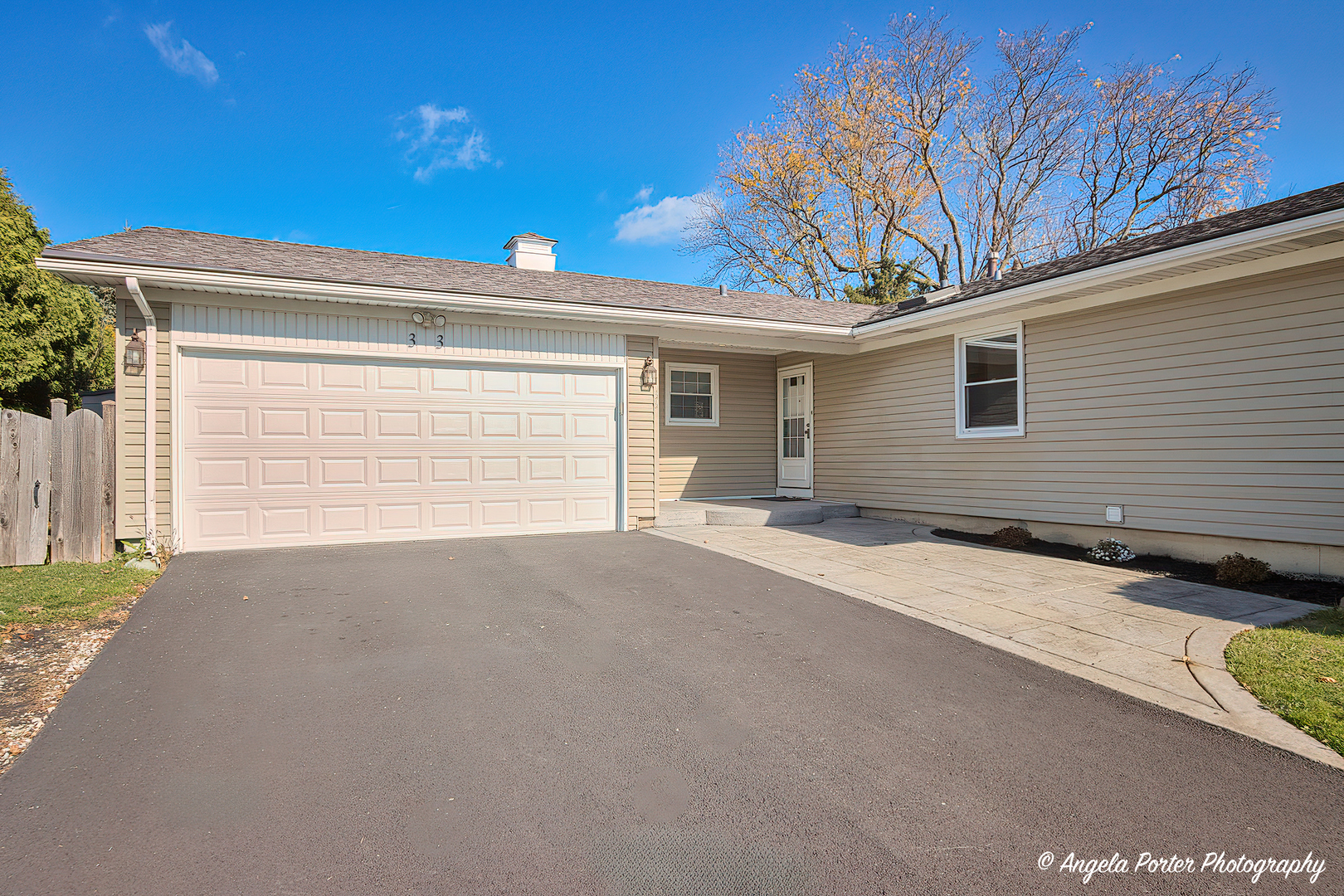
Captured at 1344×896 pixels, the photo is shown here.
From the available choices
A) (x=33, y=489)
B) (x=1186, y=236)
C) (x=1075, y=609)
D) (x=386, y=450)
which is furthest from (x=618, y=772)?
(x=1186, y=236)

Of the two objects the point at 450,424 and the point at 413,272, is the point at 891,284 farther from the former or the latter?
the point at 450,424

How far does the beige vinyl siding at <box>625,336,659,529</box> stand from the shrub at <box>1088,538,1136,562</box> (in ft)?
17.4

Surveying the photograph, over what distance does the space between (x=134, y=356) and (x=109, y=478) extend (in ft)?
4.11

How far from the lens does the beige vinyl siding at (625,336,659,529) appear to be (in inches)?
341

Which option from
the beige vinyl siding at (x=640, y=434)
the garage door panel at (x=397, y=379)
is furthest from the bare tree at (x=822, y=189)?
the garage door panel at (x=397, y=379)

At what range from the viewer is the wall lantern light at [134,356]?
6348 mm

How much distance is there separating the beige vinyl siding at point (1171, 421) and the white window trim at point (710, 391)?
323 cm

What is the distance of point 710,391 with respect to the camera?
11102mm

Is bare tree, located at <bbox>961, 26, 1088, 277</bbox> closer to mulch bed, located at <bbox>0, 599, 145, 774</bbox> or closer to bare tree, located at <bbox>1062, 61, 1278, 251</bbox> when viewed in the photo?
bare tree, located at <bbox>1062, 61, 1278, 251</bbox>

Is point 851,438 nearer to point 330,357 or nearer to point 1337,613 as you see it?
point 1337,613

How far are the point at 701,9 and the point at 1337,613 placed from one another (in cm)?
1462

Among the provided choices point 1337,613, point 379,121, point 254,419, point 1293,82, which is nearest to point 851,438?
point 1337,613

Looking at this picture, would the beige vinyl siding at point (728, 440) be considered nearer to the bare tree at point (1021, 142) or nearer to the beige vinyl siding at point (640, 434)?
the beige vinyl siding at point (640, 434)

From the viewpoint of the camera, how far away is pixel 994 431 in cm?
821
